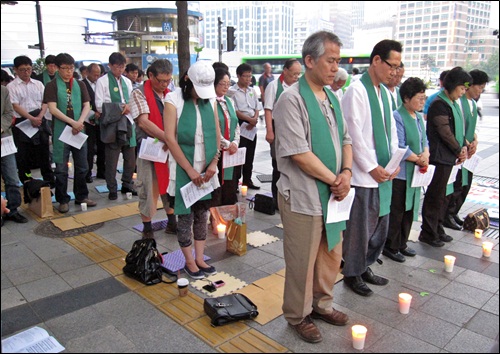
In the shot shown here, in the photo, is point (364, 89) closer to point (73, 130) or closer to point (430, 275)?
point (430, 275)

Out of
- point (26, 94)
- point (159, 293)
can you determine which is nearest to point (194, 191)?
point (159, 293)

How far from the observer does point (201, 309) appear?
→ 2990 mm

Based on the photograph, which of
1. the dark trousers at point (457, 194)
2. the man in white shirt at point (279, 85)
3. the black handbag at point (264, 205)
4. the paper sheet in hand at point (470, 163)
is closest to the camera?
the paper sheet in hand at point (470, 163)

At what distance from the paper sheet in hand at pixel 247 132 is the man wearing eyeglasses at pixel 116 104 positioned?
1.55 m

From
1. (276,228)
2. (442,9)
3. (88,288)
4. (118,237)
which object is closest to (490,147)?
(442,9)

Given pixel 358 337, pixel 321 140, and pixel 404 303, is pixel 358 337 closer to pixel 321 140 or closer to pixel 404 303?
pixel 404 303

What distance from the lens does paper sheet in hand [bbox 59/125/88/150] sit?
502 cm

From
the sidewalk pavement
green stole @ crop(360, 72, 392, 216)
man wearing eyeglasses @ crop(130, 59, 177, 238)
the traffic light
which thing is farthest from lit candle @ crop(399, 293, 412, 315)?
the traffic light

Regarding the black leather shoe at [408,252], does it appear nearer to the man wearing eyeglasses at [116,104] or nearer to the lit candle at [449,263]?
the lit candle at [449,263]

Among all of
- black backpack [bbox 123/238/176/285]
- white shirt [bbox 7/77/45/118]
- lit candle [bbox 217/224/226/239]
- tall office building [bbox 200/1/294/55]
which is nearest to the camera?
black backpack [bbox 123/238/176/285]

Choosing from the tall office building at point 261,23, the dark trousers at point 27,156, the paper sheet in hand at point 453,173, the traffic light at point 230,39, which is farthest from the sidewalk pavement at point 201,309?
the traffic light at point 230,39

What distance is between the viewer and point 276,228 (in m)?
4.83

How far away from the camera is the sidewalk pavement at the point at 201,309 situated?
261 centimetres

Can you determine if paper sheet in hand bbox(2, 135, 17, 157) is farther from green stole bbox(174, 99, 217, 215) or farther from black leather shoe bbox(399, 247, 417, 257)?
black leather shoe bbox(399, 247, 417, 257)
